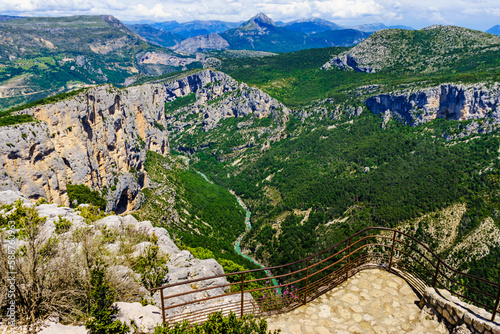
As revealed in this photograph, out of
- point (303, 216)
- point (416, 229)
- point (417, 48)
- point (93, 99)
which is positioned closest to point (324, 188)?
point (303, 216)

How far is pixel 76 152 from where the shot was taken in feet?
170

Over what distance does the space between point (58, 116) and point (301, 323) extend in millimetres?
56510

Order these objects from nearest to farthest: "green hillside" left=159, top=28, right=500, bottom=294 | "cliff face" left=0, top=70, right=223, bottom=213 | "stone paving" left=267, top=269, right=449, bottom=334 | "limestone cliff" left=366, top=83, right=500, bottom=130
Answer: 1. "stone paving" left=267, top=269, right=449, bottom=334
2. "cliff face" left=0, top=70, right=223, bottom=213
3. "green hillside" left=159, top=28, right=500, bottom=294
4. "limestone cliff" left=366, top=83, right=500, bottom=130

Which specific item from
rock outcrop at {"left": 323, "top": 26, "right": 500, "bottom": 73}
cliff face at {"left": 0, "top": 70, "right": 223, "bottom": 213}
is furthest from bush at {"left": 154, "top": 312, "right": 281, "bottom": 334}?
rock outcrop at {"left": 323, "top": 26, "right": 500, "bottom": 73}

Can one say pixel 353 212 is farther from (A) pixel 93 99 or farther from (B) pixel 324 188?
(A) pixel 93 99

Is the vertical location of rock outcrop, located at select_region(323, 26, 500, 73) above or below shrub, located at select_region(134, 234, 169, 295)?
above

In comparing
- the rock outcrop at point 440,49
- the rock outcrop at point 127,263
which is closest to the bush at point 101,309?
the rock outcrop at point 127,263

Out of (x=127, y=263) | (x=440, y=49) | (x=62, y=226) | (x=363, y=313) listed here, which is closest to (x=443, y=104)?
(x=440, y=49)

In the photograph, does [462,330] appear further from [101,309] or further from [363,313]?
[101,309]

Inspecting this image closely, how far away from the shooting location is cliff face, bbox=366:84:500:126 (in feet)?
375

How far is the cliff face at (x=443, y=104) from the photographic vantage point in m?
114

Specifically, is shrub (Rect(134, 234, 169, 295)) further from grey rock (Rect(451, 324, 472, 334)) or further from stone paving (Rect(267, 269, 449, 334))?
grey rock (Rect(451, 324, 472, 334))

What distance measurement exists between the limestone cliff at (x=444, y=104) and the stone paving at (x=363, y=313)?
134923 millimetres

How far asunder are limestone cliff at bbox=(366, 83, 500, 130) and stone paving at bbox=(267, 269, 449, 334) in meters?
135
